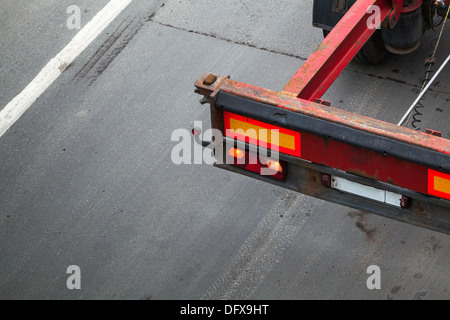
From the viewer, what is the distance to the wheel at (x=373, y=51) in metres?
7.25

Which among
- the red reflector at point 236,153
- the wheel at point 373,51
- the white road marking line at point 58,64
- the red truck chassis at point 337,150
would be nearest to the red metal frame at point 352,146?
the red truck chassis at point 337,150

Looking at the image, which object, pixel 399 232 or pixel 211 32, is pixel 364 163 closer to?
pixel 399 232

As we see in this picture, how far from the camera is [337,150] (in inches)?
186

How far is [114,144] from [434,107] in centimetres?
283

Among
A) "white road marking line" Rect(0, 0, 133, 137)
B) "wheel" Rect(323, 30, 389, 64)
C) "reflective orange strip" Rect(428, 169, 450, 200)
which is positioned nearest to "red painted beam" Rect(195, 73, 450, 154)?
"reflective orange strip" Rect(428, 169, 450, 200)

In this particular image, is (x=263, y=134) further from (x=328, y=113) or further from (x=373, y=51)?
(x=373, y=51)

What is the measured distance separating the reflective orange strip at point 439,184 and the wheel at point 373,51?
294 cm

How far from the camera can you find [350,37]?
5715 millimetres

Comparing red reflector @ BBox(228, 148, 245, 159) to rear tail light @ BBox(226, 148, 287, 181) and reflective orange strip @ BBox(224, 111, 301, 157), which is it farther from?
reflective orange strip @ BBox(224, 111, 301, 157)

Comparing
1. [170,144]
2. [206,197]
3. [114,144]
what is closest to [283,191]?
[206,197]

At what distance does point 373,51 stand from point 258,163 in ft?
8.52

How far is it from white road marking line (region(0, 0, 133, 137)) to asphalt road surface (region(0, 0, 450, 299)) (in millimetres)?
74

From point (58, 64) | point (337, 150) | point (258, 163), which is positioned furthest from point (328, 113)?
point (58, 64)

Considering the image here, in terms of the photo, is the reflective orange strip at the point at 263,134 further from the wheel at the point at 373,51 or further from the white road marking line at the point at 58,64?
the white road marking line at the point at 58,64
